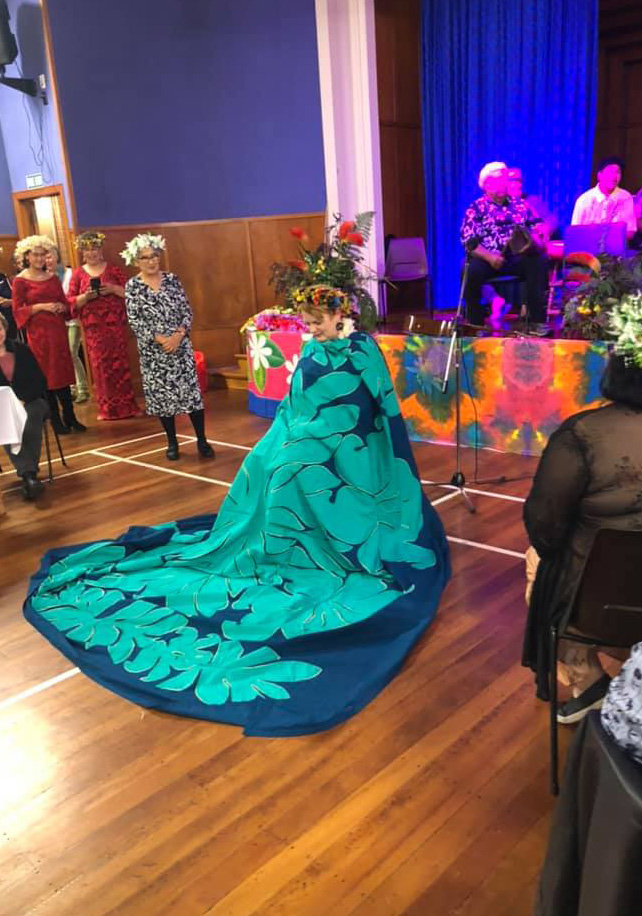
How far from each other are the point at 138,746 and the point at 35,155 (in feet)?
23.9

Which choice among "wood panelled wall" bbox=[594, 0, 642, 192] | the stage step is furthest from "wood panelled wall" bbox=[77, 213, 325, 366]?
"wood panelled wall" bbox=[594, 0, 642, 192]

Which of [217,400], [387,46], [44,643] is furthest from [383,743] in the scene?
[387,46]

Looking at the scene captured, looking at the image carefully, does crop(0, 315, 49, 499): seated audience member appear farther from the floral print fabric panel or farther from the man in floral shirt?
the man in floral shirt

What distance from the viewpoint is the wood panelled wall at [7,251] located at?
896cm

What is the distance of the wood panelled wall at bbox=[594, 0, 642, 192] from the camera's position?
9125 millimetres

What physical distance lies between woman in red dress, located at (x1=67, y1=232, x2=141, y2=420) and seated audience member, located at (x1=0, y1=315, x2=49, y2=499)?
72.6 inches

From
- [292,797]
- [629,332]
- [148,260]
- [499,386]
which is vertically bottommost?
[292,797]

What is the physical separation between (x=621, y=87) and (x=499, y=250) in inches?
Result: 176

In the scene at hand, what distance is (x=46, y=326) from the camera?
648 cm

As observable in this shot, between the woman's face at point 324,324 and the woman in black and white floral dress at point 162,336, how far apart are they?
2.19m

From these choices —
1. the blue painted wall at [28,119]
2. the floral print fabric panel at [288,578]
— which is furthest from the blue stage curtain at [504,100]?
the floral print fabric panel at [288,578]

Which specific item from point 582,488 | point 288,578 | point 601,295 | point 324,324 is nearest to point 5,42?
point 324,324

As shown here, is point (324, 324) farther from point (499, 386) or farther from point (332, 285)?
point (499, 386)

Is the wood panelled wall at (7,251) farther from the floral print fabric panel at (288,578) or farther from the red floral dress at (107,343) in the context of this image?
the floral print fabric panel at (288,578)
